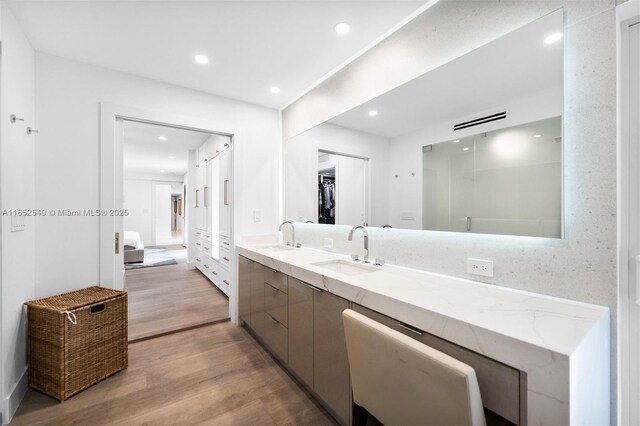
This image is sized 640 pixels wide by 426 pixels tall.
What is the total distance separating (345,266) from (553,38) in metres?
1.78

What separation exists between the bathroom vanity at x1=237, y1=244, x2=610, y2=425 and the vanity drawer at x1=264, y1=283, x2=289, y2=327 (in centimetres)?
2

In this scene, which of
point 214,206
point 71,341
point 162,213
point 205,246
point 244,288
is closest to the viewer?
point 71,341

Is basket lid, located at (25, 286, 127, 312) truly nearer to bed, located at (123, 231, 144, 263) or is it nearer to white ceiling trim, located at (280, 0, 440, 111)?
white ceiling trim, located at (280, 0, 440, 111)

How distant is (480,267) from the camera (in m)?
1.40

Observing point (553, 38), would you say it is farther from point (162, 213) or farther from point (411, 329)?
point (162, 213)

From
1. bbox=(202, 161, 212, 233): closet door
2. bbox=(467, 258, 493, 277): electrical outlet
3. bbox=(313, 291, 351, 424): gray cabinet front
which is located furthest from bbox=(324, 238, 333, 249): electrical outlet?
bbox=(202, 161, 212, 233): closet door

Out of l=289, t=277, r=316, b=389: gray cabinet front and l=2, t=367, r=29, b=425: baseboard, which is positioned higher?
l=289, t=277, r=316, b=389: gray cabinet front

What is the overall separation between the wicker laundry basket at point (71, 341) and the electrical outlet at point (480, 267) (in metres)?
2.52

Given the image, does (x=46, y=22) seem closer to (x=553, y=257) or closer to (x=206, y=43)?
(x=206, y=43)

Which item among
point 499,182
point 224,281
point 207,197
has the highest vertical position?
point 207,197

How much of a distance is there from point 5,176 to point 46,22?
42.5 inches

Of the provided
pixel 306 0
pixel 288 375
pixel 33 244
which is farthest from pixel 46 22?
pixel 288 375

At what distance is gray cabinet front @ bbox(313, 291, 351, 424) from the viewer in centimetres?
142

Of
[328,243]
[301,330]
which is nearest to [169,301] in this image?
[328,243]
